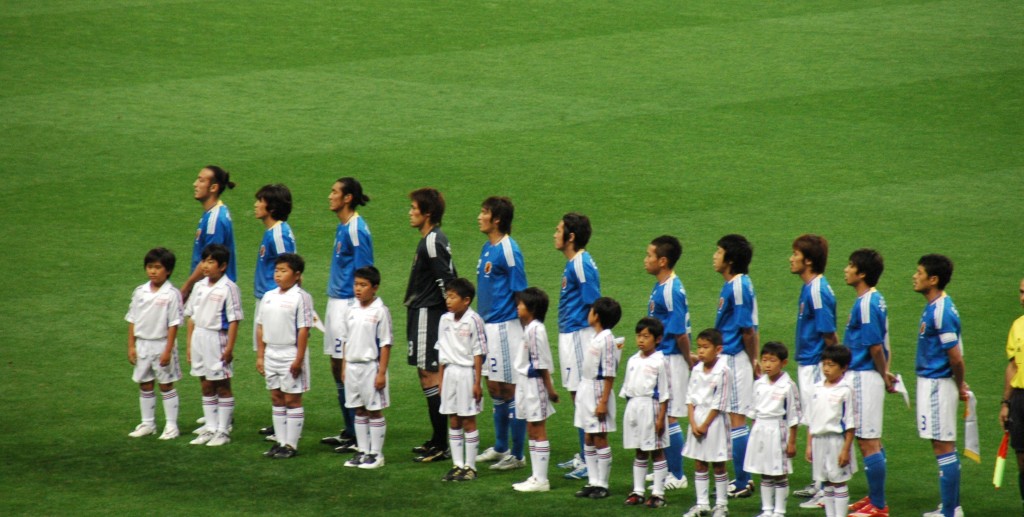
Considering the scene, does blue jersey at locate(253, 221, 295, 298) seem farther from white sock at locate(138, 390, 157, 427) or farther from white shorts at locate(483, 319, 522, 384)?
white shorts at locate(483, 319, 522, 384)

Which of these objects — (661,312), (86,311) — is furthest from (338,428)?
(86,311)

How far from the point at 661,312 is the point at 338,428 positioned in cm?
300

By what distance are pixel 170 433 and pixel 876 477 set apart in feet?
17.3

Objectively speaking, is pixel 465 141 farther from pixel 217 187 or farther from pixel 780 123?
pixel 217 187

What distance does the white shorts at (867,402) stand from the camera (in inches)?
336

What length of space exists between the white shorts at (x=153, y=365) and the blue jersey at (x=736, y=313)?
4208mm

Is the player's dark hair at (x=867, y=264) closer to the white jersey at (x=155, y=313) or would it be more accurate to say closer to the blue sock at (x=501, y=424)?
the blue sock at (x=501, y=424)

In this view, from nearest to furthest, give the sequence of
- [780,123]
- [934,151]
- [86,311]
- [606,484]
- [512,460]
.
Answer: [606,484] → [512,460] → [86,311] → [934,151] → [780,123]

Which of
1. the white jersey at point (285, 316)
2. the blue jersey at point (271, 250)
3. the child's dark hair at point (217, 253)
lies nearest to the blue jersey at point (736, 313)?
the white jersey at point (285, 316)

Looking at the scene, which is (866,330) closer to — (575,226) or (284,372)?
(575,226)

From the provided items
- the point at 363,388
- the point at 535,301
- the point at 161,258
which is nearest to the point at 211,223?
the point at 161,258

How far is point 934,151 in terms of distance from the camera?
18047mm

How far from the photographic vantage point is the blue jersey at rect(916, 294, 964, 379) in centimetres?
834

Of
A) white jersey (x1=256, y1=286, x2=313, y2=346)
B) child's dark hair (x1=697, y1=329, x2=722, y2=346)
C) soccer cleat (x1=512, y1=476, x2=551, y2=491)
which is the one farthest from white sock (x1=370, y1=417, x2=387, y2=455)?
child's dark hair (x1=697, y1=329, x2=722, y2=346)
